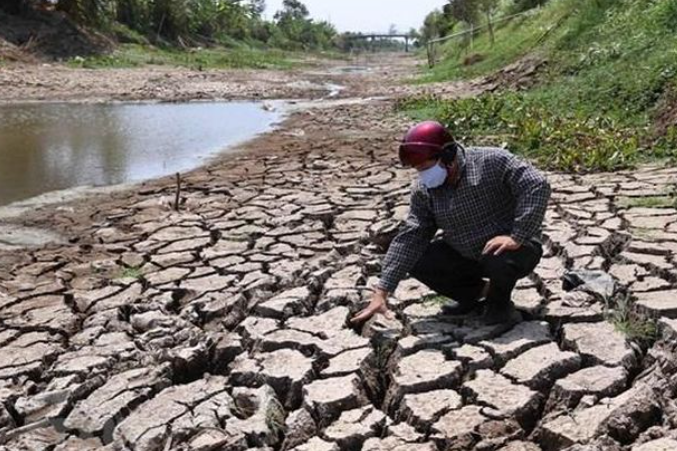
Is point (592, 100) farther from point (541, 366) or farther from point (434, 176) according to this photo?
point (541, 366)

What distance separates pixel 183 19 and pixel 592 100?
90.1ft

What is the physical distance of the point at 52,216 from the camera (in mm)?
6945

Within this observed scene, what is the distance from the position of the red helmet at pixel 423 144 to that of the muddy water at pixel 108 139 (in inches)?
209

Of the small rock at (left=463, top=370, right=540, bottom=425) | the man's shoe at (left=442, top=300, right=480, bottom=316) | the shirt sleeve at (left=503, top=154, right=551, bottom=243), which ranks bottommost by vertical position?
the small rock at (left=463, top=370, right=540, bottom=425)

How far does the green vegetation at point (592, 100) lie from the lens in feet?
25.7

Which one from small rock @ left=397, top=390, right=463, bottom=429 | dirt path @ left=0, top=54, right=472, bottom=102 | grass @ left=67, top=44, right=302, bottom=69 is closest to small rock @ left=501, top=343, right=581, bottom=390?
small rock @ left=397, top=390, right=463, bottom=429

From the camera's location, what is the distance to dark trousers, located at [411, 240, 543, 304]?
136 inches

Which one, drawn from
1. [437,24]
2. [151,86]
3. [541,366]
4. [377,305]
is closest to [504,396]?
[541,366]

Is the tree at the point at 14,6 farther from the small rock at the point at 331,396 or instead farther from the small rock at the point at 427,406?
the small rock at the point at 427,406

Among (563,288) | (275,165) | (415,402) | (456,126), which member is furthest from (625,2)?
(415,402)

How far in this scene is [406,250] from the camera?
361 cm

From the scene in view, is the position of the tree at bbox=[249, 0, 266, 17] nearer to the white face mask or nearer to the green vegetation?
the green vegetation

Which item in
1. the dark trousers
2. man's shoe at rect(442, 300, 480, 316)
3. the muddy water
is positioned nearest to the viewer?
the dark trousers

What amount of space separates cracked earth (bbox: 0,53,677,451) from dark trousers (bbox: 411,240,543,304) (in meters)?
0.14
